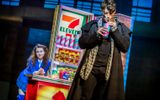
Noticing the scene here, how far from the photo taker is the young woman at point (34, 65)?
3301 mm

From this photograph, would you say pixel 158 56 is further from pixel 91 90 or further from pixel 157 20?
pixel 91 90

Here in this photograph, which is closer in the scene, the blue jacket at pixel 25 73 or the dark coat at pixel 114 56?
the dark coat at pixel 114 56

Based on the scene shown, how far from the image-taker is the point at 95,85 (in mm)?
2400

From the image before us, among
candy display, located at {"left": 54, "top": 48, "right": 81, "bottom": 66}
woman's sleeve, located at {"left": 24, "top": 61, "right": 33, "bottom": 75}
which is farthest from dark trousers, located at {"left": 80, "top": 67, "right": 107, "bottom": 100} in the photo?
woman's sleeve, located at {"left": 24, "top": 61, "right": 33, "bottom": 75}

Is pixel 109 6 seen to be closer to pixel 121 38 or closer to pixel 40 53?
pixel 121 38

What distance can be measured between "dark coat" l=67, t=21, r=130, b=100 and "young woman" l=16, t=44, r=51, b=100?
3.04 feet

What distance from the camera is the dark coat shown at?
7.69ft

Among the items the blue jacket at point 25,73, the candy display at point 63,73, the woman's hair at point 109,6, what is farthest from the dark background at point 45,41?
the woman's hair at point 109,6

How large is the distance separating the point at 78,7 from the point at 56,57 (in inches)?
27.5

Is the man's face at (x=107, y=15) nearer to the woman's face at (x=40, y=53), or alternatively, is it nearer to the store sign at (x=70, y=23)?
the store sign at (x=70, y=23)

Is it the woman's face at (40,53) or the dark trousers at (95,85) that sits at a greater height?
the woman's face at (40,53)

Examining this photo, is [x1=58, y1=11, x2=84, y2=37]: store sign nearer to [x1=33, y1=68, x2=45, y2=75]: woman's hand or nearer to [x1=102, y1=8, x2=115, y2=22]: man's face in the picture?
[x1=33, y1=68, x2=45, y2=75]: woman's hand

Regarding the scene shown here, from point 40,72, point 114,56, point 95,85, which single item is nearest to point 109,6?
point 114,56

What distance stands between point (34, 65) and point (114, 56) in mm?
1224
